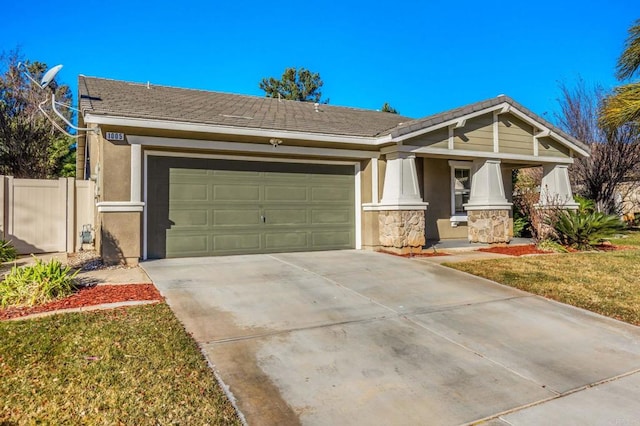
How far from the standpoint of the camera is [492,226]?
11.8 meters

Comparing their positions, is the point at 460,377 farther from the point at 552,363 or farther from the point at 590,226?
the point at 590,226

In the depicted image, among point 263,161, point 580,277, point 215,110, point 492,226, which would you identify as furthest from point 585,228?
point 215,110

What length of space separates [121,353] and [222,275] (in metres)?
3.41

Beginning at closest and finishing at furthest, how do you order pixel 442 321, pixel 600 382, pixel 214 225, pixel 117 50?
pixel 600 382, pixel 442 321, pixel 214 225, pixel 117 50

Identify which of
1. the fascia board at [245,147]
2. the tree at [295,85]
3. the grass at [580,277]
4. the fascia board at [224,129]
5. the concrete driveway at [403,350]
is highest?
the tree at [295,85]

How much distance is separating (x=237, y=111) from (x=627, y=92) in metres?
10.1

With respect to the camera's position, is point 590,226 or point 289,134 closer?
point 289,134

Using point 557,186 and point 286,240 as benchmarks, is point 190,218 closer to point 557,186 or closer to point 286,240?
point 286,240

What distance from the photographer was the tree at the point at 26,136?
19562mm

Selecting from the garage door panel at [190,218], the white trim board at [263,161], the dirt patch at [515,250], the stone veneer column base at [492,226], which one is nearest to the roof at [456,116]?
the white trim board at [263,161]

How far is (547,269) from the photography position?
8297mm

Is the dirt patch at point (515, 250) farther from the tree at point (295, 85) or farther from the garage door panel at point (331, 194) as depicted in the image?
the tree at point (295, 85)

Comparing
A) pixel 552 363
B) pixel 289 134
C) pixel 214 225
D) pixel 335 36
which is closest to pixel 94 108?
pixel 214 225

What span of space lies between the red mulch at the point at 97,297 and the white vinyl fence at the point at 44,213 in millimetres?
5294
